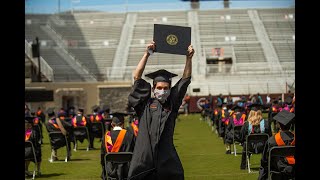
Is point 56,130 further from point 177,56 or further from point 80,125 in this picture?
point 177,56

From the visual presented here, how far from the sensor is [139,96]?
6.21 m

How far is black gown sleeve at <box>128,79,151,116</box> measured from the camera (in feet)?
20.3

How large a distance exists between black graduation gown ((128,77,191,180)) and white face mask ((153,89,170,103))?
0.03 m

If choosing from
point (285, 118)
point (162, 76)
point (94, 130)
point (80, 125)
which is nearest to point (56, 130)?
point (80, 125)

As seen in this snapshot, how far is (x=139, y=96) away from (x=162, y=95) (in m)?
0.22

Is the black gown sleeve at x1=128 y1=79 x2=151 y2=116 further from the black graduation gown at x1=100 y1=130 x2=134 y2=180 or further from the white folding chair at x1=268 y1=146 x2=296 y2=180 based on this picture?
the black graduation gown at x1=100 y1=130 x2=134 y2=180

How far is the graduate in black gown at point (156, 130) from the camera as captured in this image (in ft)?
19.4

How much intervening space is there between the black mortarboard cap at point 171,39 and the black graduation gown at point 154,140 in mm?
428

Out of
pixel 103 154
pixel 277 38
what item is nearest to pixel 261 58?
pixel 277 38

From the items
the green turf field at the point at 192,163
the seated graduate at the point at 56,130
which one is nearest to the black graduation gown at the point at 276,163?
the green turf field at the point at 192,163

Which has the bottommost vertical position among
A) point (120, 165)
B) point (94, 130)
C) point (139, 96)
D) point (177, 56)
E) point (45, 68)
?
point (94, 130)

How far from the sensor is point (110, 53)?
57.0 m
